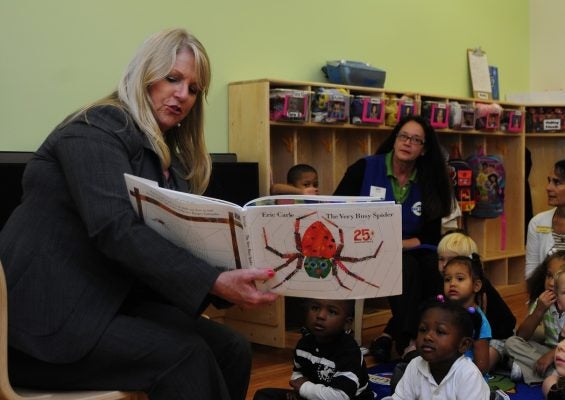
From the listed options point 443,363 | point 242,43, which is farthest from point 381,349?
point 242,43

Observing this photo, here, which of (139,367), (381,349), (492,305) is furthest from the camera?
(381,349)

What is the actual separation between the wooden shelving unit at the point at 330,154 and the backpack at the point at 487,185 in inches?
9.2

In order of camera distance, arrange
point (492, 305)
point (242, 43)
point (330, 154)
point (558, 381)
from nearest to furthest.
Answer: point (558, 381)
point (492, 305)
point (242, 43)
point (330, 154)

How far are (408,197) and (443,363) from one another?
170cm

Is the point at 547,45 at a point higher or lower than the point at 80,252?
higher

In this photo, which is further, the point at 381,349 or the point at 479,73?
the point at 479,73

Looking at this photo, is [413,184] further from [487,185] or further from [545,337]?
[487,185]

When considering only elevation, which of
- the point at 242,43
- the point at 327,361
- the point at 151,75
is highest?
the point at 242,43

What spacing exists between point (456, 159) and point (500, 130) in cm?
73

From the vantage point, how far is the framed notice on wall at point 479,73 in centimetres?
619

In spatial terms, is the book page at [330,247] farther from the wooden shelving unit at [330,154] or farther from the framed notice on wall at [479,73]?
the framed notice on wall at [479,73]

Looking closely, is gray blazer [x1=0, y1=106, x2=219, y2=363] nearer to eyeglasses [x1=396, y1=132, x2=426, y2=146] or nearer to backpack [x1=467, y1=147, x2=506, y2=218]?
eyeglasses [x1=396, y1=132, x2=426, y2=146]

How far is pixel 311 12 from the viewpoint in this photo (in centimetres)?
485

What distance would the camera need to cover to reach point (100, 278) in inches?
64.1
